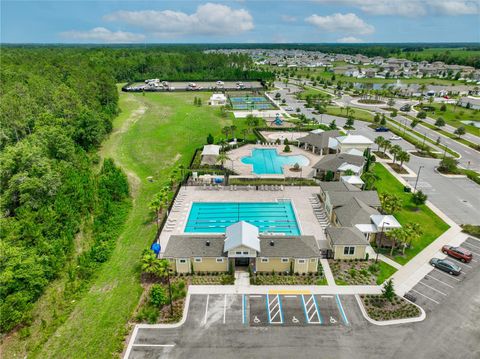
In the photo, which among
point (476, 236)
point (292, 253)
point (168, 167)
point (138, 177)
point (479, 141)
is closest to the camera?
point (292, 253)

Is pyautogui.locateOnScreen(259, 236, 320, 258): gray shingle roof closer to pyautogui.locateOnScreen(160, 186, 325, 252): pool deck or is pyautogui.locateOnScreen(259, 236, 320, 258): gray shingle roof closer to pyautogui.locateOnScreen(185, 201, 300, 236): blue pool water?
pyautogui.locateOnScreen(160, 186, 325, 252): pool deck

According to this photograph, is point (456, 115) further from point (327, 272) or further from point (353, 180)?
point (327, 272)

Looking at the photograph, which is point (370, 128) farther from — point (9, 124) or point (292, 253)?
point (9, 124)

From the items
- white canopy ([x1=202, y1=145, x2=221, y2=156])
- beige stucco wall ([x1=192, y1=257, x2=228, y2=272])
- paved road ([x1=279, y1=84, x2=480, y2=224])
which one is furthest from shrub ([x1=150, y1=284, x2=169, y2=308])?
paved road ([x1=279, y1=84, x2=480, y2=224])

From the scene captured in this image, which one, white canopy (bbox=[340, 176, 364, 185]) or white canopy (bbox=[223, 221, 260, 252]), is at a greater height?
white canopy (bbox=[223, 221, 260, 252])

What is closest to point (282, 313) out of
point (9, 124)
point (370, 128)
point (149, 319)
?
point (149, 319)

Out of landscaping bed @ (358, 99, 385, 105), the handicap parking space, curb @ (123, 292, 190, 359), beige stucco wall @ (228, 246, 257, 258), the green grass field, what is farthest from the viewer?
landscaping bed @ (358, 99, 385, 105)

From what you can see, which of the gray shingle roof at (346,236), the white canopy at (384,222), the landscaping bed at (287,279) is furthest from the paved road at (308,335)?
the white canopy at (384,222)
